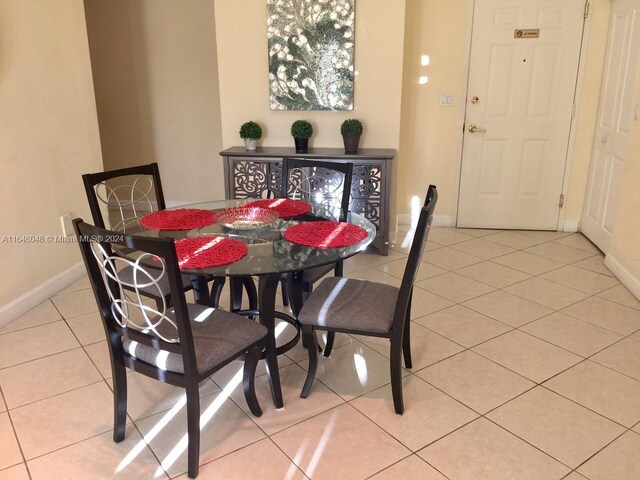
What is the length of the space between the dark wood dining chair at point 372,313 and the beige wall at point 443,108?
2.57 metres

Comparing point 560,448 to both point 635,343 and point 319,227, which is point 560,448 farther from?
point 319,227

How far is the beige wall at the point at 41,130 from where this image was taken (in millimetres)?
2920

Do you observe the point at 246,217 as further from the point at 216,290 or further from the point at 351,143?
the point at 351,143

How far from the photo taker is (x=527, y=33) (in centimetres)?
422

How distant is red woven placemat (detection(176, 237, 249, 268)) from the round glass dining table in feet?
0.09

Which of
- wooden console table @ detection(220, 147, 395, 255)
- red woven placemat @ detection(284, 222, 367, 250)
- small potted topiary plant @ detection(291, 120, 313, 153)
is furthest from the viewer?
small potted topiary plant @ detection(291, 120, 313, 153)

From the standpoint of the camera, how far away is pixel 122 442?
198 cm

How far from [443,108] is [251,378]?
3.22 metres

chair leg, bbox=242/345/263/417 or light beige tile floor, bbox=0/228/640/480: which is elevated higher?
chair leg, bbox=242/345/263/417

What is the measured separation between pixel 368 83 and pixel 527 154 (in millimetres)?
1542

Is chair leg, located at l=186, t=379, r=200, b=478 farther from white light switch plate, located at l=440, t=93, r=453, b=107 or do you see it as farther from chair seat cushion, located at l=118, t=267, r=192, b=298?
white light switch plate, located at l=440, t=93, r=453, b=107

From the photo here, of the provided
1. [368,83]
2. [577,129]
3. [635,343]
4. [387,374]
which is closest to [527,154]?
[577,129]

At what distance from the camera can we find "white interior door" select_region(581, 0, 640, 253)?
3.71 meters

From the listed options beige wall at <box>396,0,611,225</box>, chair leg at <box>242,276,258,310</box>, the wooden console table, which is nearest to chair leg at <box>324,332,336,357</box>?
chair leg at <box>242,276,258,310</box>
